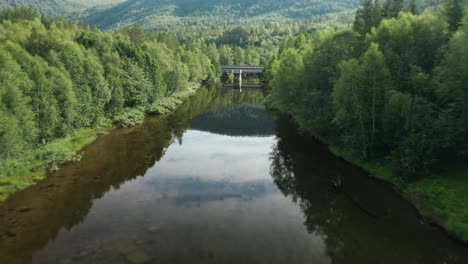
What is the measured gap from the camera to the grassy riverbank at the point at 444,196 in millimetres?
28250

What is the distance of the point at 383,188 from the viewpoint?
123 feet

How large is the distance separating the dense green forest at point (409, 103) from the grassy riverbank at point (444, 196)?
81 millimetres

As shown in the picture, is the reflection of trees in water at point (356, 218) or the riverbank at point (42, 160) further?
Result: the riverbank at point (42, 160)

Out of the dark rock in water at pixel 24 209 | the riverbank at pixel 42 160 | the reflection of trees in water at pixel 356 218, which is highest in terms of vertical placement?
the riverbank at pixel 42 160

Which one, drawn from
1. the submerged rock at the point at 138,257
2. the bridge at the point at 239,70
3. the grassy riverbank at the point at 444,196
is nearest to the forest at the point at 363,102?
the grassy riverbank at the point at 444,196

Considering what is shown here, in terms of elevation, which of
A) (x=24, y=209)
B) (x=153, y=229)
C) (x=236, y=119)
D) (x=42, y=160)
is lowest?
(x=153, y=229)

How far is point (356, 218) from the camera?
3200cm

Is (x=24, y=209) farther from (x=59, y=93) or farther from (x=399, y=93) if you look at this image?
(x=399, y=93)

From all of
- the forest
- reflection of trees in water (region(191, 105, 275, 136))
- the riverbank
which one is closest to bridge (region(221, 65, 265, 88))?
reflection of trees in water (region(191, 105, 275, 136))

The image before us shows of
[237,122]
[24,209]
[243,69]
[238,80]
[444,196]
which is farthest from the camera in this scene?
[238,80]

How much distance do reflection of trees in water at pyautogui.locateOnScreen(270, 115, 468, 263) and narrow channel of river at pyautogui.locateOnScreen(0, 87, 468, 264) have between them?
0.32 ft

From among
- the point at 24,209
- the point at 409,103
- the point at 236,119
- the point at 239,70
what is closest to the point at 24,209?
the point at 24,209

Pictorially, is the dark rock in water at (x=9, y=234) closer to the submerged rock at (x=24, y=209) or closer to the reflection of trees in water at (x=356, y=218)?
the submerged rock at (x=24, y=209)

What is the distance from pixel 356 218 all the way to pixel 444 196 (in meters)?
8.17
